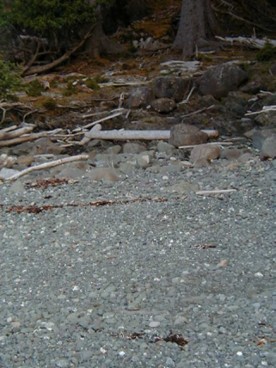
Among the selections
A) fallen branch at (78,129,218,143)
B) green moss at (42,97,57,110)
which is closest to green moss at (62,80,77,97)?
green moss at (42,97,57,110)

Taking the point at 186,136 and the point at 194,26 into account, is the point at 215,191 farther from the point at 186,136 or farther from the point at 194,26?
the point at 194,26

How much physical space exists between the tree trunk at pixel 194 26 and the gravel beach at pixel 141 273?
10.6 m

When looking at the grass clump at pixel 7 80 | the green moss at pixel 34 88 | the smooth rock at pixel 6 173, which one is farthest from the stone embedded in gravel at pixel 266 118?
the green moss at pixel 34 88

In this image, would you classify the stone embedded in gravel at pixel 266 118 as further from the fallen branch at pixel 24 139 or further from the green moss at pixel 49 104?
the green moss at pixel 49 104

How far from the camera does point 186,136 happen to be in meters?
12.3

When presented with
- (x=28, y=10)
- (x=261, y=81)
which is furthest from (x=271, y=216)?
(x=28, y=10)

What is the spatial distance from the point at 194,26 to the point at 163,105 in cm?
584

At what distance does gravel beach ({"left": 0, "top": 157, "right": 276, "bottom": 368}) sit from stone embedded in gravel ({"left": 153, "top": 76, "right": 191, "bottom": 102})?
5.81 metres

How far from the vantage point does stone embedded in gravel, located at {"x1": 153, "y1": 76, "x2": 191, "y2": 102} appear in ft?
51.3

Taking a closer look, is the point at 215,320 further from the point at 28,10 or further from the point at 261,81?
the point at 28,10

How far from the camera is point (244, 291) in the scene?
6219 mm

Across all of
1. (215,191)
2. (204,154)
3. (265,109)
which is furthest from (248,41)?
(215,191)

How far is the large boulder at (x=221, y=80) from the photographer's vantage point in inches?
619

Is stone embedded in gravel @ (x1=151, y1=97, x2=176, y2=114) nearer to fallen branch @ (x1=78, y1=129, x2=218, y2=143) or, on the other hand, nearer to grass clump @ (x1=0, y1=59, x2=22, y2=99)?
fallen branch @ (x1=78, y1=129, x2=218, y2=143)
